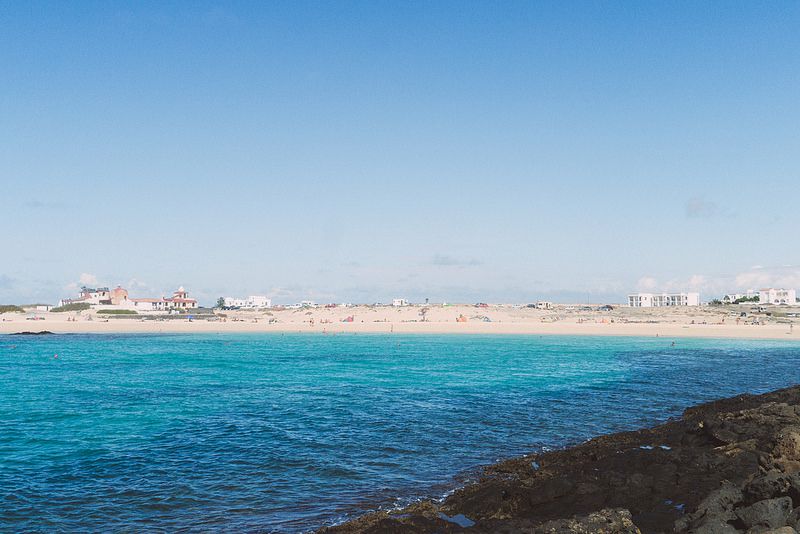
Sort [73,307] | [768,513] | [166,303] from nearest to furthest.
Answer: [768,513] → [73,307] → [166,303]

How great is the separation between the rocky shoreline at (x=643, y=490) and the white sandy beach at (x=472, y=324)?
90.4 meters

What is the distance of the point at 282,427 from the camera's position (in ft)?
77.4

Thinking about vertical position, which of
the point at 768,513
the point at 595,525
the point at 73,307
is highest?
the point at 73,307

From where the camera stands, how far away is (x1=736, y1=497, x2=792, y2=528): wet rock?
363 inches

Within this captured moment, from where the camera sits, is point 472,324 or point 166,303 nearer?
point 472,324

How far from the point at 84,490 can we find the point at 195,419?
10.1 metres

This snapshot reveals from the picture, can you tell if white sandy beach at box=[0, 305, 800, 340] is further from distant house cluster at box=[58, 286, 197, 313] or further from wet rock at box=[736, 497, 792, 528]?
wet rock at box=[736, 497, 792, 528]

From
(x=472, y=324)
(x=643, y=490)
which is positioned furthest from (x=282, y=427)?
(x=472, y=324)

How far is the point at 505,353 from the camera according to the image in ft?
211

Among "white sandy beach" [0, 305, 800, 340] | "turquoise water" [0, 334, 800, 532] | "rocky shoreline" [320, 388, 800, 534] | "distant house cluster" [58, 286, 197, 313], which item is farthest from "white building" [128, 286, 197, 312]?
"rocky shoreline" [320, 388, 800, 534]

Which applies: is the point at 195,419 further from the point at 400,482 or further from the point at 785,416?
the point at 785,416

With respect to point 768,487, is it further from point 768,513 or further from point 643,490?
point 643,490

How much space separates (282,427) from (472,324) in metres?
108

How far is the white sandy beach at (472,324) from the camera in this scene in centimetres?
10469
